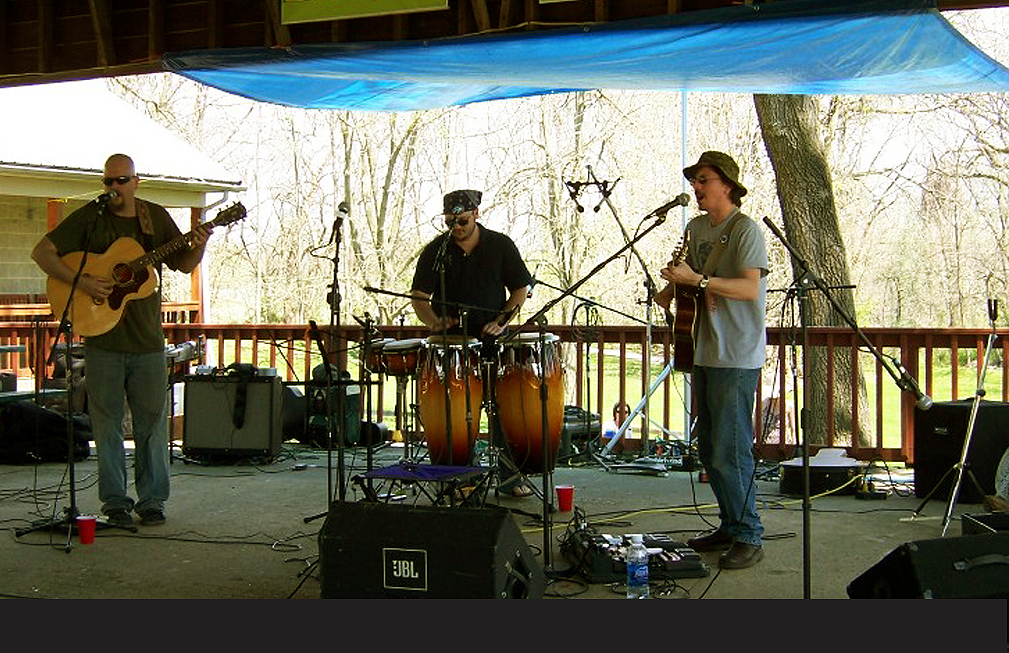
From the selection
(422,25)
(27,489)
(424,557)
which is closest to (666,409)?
(422,25)

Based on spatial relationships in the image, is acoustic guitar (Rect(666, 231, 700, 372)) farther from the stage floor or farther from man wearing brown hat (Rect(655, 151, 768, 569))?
the stage floor

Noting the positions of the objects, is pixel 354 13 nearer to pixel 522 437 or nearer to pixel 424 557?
pixel 522 437

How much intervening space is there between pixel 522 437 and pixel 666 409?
292 centimetres

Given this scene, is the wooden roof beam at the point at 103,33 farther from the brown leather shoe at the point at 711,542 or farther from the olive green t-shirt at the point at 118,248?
the brown leather shoe at the point at 711,542

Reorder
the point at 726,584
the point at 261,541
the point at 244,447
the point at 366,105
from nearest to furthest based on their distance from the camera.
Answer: the point at 726,584, the point at 261,541, the point at 366,105, the point at 244,447

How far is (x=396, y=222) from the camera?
2358cm

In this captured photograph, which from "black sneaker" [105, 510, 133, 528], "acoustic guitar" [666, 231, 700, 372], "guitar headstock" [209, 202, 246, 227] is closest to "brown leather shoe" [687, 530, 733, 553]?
"acoustic guitar" [666, 231, 700, 372]

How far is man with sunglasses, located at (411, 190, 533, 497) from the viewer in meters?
6.93

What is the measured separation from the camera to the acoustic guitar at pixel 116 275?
21.5 feet

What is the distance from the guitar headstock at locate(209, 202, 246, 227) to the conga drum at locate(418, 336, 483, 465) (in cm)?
131

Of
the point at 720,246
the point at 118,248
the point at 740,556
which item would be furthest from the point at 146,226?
the point at 740,556

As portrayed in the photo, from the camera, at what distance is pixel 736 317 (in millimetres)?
5512

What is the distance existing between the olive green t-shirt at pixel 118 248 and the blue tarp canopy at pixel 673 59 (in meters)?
0.98

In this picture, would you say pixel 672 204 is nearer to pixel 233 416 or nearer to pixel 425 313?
pixel 425 313
